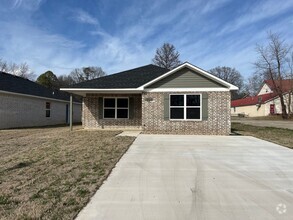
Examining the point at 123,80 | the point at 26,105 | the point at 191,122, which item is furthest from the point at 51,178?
the point at 26,105

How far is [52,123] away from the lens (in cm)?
2745

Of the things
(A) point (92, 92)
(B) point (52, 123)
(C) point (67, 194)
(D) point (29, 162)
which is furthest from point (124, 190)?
(B) point (52, 123)

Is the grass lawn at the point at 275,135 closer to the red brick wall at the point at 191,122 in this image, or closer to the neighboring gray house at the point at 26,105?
the red brick wall at the point at 191,122

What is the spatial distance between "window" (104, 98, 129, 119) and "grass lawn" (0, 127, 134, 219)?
8.05 meters

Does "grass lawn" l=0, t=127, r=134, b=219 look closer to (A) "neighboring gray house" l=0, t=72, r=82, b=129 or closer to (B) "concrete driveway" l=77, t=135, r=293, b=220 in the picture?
(B) "concrete driveway" l=77, t=135, r=293, b=220

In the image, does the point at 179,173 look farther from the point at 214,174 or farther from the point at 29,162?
the point at 29,162

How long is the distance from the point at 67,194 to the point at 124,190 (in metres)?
1.02

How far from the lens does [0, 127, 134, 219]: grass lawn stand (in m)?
4.34

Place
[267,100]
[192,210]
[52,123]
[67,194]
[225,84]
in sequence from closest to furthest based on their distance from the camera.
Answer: [192,210], [67,194], [225,84], [52,123], [267,100]

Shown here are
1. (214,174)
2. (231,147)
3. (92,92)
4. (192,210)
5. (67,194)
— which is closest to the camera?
(192,210)

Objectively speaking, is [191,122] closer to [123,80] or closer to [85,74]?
[123,80]

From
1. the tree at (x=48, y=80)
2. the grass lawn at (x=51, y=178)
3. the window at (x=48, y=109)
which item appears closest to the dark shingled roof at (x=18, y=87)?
the window at (x=48, y=109)

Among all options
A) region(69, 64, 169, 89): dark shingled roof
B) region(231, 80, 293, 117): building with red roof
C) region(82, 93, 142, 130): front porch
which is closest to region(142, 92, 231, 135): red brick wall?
region(69, 64, 169, 89): dark shingled roof

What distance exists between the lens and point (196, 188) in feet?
18.1
